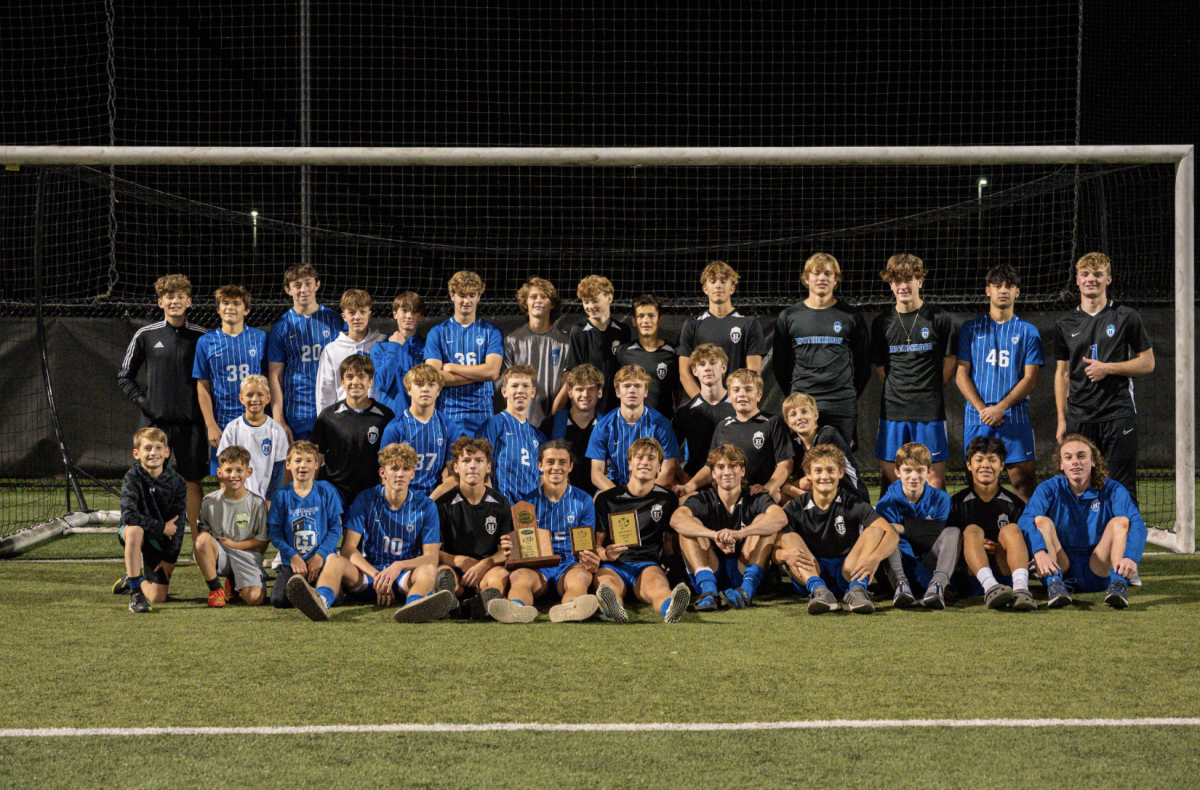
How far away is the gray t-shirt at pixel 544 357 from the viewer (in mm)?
6840

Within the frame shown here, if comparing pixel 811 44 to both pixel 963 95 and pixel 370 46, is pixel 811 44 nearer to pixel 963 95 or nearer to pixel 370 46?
pixel 963 95

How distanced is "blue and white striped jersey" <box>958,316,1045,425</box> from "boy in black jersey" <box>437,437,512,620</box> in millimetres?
3091

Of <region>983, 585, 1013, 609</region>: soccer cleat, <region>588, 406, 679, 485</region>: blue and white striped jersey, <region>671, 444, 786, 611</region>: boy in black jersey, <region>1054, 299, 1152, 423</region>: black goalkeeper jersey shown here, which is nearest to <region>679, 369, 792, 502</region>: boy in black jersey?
<region>671, 444, 786, 611</region>: boy in black jersey

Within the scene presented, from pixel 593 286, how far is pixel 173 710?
12.0 feet

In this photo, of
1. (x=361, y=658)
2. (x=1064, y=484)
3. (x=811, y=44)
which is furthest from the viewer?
(x=811, y=44)

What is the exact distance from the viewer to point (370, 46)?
14.8 meters

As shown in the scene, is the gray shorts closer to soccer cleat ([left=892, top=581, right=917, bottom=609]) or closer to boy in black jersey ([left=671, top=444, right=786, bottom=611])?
boy in black jersey ([left=671, top=444, right=786, bottom=611])

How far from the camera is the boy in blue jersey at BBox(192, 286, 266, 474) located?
270 inches

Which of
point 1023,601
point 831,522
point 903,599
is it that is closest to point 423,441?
point 831,522

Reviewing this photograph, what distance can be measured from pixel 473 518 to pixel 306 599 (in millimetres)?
992

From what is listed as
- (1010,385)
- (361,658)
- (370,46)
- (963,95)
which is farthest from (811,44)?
(361,658)

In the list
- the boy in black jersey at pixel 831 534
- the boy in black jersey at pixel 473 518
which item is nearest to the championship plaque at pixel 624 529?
the boy in black jersey at pixel 473 518

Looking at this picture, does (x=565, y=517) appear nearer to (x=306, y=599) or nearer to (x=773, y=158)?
(x=306, y=599)

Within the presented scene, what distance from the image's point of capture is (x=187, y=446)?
23.1ft
